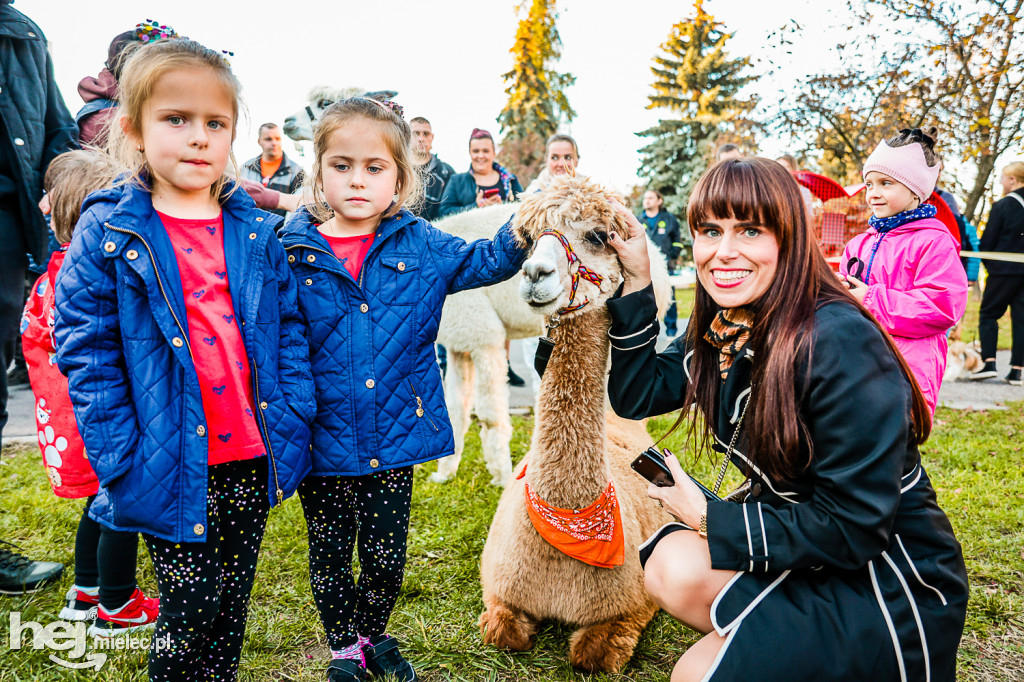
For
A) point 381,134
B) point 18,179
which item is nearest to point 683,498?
point 381,134

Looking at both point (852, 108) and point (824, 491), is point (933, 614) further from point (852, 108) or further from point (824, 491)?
point (852, 108)

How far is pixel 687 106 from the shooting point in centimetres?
2852

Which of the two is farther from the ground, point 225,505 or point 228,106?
point 228,106

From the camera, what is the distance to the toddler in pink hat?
8.04 feet

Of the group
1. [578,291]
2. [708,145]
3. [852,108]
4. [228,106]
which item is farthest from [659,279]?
[708,145]

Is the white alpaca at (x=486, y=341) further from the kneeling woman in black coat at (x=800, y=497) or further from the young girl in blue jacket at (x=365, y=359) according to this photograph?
the kneeling woman in black coat at (x=800, y=497)

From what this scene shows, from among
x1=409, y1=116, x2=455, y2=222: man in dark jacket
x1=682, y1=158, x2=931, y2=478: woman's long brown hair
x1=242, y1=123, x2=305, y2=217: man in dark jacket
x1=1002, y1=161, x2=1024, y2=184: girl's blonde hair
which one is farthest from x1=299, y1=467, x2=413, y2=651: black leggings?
x1=1002, y1=161, x2=1024, y2=184: girl's blonde hair

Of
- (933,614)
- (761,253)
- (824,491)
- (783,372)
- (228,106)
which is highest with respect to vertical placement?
(228,106)

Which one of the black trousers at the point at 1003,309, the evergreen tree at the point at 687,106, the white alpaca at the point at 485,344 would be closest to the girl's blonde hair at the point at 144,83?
the white alpaca at the point at 485,344

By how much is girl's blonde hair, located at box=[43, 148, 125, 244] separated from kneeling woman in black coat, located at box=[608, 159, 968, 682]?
2.01 metres

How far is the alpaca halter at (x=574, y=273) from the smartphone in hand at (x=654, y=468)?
2.06ft

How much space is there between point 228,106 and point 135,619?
191 centimetres

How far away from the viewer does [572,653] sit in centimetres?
217

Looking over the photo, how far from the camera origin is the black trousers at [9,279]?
2.51 meters
